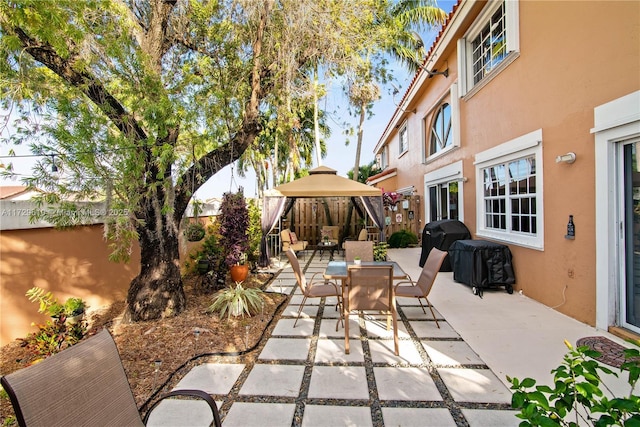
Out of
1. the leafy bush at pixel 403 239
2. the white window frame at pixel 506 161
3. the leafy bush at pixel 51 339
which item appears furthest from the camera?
the leafy bush at pixel 403 239

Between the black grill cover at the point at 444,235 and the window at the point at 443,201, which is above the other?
the window at the point at 443,201

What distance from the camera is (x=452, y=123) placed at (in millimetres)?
8133

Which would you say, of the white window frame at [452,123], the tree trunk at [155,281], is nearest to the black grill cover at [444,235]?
the white window frame at [452,123]

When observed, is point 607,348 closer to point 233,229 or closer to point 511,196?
point 511,196

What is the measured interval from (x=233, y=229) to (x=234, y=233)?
9 cm

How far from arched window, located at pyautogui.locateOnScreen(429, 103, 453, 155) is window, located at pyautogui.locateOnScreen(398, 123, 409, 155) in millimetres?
3125

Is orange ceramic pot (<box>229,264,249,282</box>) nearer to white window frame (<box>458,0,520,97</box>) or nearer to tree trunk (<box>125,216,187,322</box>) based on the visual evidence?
tree trunk (<box>125,216,187,322</box>)

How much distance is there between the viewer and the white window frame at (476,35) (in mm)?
5516

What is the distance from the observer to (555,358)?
331 cm

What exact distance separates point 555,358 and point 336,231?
8021 millimetres

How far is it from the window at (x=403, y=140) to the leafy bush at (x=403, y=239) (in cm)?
451

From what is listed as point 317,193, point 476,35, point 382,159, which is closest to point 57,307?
point 317,193

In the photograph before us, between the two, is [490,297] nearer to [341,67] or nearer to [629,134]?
[629,134]

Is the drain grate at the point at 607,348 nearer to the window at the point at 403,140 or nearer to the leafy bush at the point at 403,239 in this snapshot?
the leafy bush at the point at 403,239
